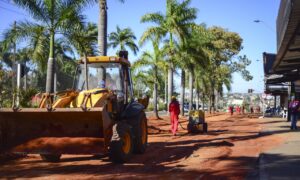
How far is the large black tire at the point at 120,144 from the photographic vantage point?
35.8ft

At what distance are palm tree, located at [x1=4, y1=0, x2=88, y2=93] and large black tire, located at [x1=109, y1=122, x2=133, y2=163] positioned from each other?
652cm

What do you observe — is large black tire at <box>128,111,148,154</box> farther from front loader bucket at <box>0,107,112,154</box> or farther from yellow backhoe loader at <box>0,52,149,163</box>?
front loader bucket at <box>0,107,112,154</box>

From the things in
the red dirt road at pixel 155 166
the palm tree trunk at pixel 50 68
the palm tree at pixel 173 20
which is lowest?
the red dirt road at pixel 155 166

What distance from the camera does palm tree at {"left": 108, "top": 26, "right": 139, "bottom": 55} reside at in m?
48.2

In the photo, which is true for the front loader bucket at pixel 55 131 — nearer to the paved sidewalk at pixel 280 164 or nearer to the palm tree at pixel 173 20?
the paved sidewalk at pixel 280 164

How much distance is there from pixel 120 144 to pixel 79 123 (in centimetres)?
118

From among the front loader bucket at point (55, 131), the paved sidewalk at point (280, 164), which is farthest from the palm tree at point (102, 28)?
the paved sidewalk at point (280, 164)

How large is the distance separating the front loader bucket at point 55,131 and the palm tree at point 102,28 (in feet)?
25.4

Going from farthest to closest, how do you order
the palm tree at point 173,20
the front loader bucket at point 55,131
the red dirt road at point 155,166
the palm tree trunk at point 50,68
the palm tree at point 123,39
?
the palm tree at point 123,39 < the palm tree at point 173,20 < the palm tree trunk at point 50,68 < the front loader bucket at point 55,131 < the red dirt road at point 155,166

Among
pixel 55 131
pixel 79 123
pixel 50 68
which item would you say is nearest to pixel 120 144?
pixel 79 123

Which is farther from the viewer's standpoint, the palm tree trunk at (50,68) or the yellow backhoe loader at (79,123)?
the palm tree trunk at (50,68)

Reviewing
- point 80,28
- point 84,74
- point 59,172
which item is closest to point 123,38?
point 80,28

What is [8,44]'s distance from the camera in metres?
18.4

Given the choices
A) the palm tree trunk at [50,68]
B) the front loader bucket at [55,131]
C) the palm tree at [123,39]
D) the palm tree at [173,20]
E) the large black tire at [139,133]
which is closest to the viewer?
the front loader bucket at [55,131]
